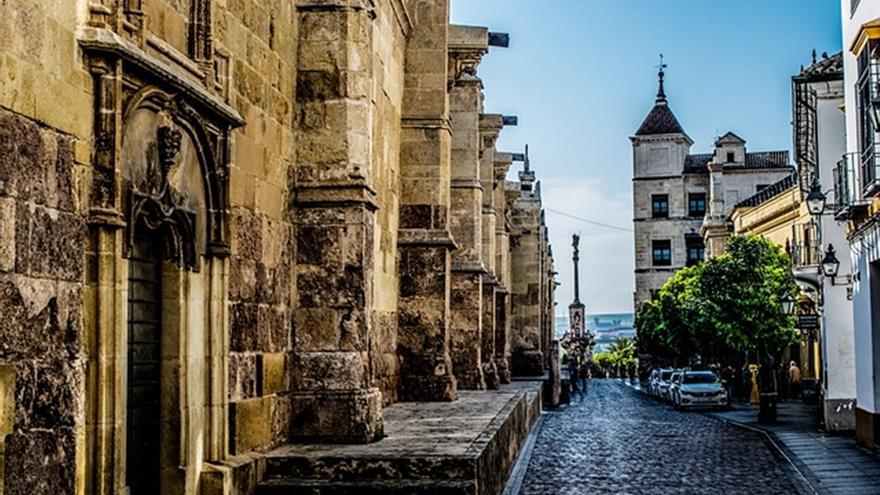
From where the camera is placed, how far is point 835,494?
620 inches

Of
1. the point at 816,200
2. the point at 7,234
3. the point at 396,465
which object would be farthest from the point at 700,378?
the point at 7,234

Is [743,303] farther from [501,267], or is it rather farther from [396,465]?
[396,465]

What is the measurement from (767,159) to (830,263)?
202 ft

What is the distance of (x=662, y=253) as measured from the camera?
308 ft

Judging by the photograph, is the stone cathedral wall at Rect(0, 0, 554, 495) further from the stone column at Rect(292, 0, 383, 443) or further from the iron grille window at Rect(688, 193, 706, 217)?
the iron grille window at Rect(688, 193, 706, 217)

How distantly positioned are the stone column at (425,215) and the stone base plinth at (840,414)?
9051 millimetres

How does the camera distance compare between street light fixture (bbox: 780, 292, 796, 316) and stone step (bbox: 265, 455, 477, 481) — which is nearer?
stone step (bbox: 265, 455, 477, 481)

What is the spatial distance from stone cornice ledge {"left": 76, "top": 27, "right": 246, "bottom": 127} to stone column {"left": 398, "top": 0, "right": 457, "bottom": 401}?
Answer: 1020 centimetres

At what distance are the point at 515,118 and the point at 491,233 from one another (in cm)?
A: 611

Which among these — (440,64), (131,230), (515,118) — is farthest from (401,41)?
(515,118)

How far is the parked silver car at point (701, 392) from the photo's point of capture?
38281mm

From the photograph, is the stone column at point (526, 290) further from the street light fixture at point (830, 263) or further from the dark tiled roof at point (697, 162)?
the dark tiled roof at point (697, 162)

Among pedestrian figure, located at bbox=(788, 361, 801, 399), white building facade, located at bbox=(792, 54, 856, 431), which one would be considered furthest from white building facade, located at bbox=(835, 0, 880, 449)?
pedestrian figure, located at bbox=(788, 361, 801, 399)

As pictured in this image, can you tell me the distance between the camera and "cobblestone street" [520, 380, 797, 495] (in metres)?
16.6
